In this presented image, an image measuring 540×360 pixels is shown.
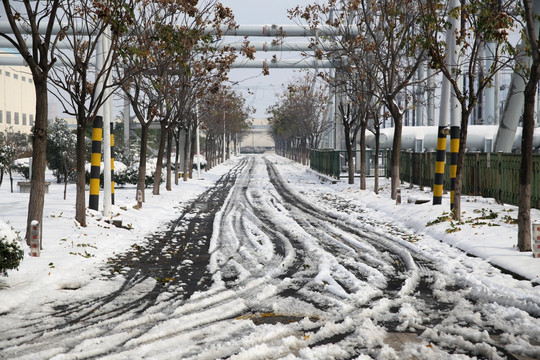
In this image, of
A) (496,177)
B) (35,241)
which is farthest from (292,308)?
(496,177)

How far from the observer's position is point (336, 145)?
4853 cm

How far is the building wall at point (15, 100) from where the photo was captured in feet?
261

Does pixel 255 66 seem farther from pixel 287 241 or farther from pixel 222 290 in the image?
pixel 222 290

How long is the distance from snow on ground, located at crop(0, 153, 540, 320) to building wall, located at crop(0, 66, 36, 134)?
6814 cm

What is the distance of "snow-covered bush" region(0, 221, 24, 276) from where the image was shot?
742 centimetres

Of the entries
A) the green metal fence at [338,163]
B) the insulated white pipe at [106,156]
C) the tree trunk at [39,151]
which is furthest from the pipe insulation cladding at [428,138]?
the tree trunk at [39,151]

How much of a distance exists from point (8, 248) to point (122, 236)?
554cm

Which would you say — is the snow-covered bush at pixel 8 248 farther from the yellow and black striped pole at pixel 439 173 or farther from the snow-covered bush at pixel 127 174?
the snow-covered bush at pixel 127 174

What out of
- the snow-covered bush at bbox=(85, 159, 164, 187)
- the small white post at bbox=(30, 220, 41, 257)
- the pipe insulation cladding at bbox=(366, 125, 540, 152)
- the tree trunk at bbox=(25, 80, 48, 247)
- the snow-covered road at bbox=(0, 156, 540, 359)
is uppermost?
the pipe insulation cladding at bbox=(366, 125, 540, 152)

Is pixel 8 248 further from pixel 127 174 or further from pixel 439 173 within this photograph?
pixel 127 174

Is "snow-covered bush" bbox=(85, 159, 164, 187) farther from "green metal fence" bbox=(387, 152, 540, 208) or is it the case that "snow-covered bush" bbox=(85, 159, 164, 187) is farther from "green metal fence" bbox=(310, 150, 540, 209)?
"green metal fence" bbox=(387, 152, 540, 208)

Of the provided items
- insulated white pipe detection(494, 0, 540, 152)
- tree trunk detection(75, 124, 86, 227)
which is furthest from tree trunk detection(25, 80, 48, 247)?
insulated white pipe detection(494, 0, 540, 152)

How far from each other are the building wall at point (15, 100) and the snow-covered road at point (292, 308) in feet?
244

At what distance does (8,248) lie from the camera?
745cm
